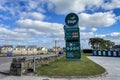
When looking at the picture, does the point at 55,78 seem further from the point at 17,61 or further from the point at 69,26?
the point at 69,26

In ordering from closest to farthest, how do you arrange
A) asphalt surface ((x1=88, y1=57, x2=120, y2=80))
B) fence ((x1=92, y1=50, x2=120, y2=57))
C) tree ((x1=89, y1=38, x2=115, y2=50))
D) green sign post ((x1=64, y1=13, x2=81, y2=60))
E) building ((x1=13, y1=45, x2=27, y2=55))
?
asphalt surface ((x1=88, y1=57, x2=120, y2=80)) < green sign post ((x1=64, y1=13, x2=81, y2=60)) < fence ((x1=92, y1=50, x2=120, y2=57)) < building ((x1=13, y1=45, x2=27, y2=55)) < tree ((x1=89, y1=38, x2=115, y2=50))

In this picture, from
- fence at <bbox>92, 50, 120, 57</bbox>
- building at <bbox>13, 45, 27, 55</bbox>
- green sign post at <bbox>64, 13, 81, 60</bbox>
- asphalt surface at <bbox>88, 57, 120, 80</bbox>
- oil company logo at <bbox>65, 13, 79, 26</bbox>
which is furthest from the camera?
building at <bbox>13, 45, 27, 55</bbox>

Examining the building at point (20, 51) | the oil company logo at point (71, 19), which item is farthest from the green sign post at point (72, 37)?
the building at point (20, 51)

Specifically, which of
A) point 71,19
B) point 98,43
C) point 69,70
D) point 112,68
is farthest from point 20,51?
point 69,70

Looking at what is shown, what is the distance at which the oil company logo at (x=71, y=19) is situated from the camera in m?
27.0

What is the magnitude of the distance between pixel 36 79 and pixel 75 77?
251cm

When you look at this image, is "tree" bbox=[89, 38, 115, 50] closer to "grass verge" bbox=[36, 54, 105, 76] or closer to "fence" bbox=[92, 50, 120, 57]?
"fence" bbox=[92, 50, 120, 57]

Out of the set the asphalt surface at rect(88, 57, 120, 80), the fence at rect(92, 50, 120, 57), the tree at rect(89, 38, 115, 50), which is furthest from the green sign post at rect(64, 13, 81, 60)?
the tree at rect(89, 38, 115, 50)

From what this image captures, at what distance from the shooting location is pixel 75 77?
38.4 feet

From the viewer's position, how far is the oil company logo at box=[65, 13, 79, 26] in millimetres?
27031

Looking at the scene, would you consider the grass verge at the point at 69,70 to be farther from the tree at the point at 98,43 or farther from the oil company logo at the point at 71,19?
the tree at the point at 98,43

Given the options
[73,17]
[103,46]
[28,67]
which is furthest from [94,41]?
[28,67]

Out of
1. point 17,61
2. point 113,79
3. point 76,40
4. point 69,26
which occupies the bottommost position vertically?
point 113,79

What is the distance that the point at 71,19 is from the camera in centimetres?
2723
